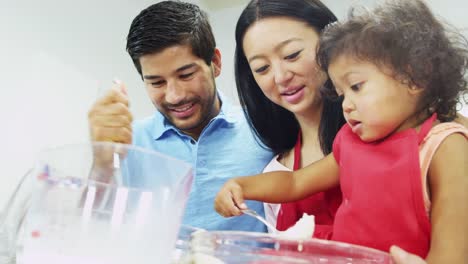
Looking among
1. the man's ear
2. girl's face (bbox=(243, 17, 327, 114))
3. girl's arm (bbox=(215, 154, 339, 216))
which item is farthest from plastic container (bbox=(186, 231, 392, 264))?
the man's ear

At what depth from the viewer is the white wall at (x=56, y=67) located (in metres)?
1.25

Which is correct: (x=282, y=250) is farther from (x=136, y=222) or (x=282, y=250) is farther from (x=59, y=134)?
Result: (x=59, y=134)

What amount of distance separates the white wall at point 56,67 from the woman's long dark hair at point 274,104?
0.32m

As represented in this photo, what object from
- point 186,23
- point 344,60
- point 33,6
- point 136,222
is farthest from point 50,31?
point 136,222

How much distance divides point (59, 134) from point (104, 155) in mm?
1074

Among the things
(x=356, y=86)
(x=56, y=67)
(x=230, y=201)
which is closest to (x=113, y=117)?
(x=230, y=201)

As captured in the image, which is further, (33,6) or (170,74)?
(33,6)

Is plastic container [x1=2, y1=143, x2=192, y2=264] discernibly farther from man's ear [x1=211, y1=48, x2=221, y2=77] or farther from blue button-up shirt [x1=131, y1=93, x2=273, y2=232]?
man's ear [x1=211, y1=48, x2=221, y2=77]

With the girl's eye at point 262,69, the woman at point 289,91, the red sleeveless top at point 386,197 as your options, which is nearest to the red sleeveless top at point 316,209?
the woman at point 289,91

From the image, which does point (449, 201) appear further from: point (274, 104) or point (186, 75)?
point (186, 75)

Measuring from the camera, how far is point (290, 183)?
27.2 inches

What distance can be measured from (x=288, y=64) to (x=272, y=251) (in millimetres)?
424

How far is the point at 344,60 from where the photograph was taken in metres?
0.59

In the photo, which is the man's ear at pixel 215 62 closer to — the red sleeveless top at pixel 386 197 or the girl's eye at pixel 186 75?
the girl's eye at pixel 186 75
